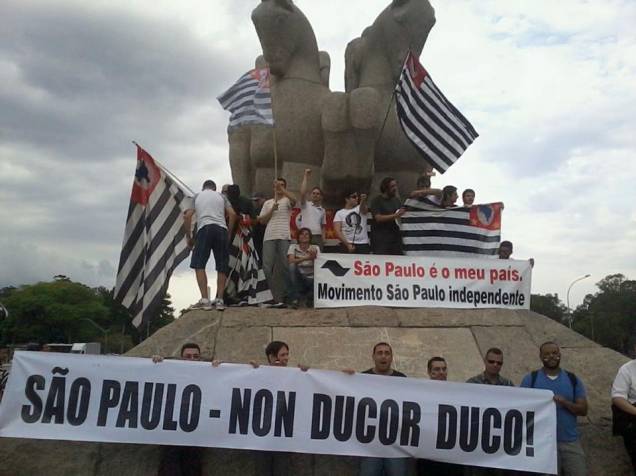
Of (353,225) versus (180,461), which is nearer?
(180,461)

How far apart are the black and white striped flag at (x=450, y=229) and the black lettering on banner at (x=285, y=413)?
372cm

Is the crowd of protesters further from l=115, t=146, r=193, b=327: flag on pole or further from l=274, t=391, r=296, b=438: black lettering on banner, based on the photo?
l=274, t=391, r=296, b=438: black lettering on banner

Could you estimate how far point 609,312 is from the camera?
213 feet

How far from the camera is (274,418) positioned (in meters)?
5.02

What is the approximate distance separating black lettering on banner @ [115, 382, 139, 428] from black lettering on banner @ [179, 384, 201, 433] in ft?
1.17

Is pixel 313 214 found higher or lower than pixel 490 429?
higher

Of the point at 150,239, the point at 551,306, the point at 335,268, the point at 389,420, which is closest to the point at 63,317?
the point at 551,306

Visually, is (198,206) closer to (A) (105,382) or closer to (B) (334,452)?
(A) (105,382)

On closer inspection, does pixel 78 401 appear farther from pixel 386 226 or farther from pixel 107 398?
pixel 386 226

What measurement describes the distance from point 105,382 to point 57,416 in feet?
1.42

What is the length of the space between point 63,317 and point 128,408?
75.8m

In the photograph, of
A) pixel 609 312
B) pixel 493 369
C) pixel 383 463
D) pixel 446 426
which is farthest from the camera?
pixel 609 312

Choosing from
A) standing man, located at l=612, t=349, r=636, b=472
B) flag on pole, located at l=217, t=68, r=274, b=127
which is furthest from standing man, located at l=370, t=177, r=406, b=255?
standing man, located at l=612, t=349, r=636, b=472

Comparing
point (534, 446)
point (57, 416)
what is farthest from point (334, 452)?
point (57, 416)
